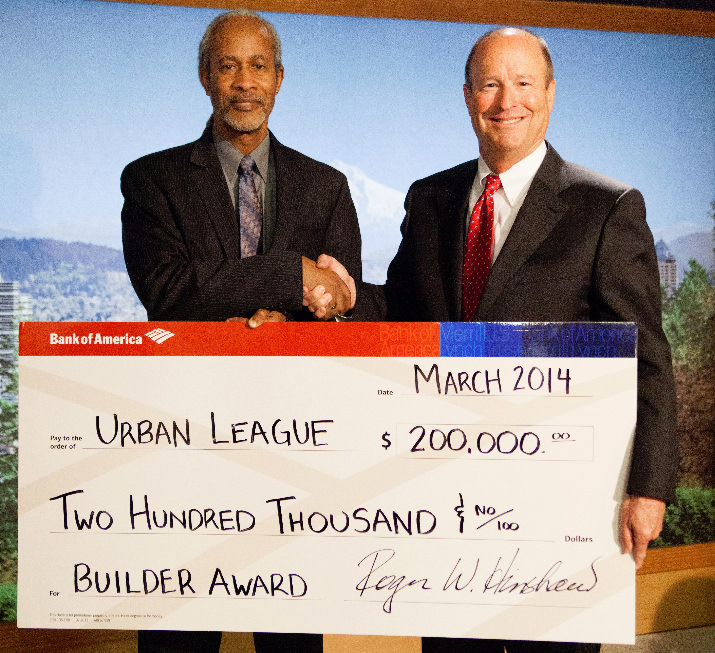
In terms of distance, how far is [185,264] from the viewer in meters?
1.43

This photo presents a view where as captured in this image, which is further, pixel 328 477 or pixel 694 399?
pixel 694 399

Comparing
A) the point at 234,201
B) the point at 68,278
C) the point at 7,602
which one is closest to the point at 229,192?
the point at 234,201

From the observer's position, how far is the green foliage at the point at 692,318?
2.60 metres

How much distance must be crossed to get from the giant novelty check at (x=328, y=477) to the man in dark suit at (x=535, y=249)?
103mm

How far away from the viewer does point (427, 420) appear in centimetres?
117

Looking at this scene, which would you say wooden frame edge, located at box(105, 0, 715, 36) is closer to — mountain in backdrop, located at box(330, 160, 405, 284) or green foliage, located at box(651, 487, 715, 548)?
mountain in backdrop, located at box(330, 160, 405, 284)

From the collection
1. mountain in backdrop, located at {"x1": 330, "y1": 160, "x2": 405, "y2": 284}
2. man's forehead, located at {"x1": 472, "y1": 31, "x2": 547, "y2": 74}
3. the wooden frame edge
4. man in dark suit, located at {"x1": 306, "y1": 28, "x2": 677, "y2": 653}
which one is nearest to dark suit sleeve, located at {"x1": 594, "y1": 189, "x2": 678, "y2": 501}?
man in dark suit, located at {"x1": 306, "y1": 28, "x2": 677, "y2": 653}

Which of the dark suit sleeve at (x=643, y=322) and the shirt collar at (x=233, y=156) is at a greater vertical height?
the shirt collar at (x=233, y=156)

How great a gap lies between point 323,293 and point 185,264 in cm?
31

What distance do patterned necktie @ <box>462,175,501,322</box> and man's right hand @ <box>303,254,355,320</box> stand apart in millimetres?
257

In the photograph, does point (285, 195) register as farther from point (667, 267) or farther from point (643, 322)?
point (667, 267)

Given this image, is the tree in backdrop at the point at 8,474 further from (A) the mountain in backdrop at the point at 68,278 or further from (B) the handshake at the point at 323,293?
(B) the handshake at the point at 323,293

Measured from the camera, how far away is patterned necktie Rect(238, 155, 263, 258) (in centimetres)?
154

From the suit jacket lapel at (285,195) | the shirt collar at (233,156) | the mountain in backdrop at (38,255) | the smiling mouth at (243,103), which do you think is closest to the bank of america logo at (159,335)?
the suit jacket lapel at (285,195)
